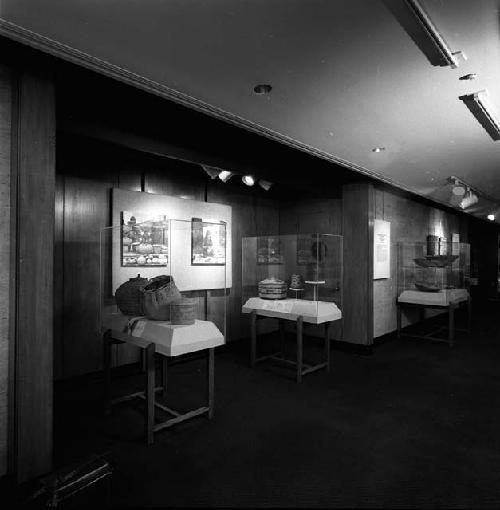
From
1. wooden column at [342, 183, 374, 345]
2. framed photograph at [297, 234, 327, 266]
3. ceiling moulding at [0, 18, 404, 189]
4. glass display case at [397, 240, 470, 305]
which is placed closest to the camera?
ceiling moulding at [0, 18, 404, 189]

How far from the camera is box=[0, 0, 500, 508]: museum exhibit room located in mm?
1944

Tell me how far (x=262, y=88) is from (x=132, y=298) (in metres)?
1.85

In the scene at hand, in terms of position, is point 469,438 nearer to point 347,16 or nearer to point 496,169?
point 347,16

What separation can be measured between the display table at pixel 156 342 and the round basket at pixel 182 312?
0.05 metres

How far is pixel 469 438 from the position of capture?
8.86 feet

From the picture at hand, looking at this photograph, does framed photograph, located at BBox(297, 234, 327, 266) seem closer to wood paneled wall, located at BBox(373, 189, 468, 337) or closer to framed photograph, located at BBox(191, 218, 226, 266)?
framed photograph, located at BBox(191, 218, 226, 266)

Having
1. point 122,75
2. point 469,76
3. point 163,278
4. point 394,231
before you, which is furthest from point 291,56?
point 394,231

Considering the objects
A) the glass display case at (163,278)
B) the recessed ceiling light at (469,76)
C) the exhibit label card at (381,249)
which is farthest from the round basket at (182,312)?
the exhibit label card at (381,249)

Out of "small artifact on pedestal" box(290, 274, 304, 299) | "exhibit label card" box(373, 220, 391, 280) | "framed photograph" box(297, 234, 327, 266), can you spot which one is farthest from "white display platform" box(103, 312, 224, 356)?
"exhibit label card" box(373, 220, 391, 280)

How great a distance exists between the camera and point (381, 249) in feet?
17.9

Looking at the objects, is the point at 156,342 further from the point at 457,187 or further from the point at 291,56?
the point at 457,187

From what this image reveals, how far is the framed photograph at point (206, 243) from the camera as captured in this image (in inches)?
164

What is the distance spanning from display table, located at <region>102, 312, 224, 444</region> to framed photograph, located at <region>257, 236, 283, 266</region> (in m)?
2.29

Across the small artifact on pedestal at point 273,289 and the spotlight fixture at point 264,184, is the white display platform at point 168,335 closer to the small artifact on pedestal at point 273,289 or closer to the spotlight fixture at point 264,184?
the small artifact on pedestal at point 273,289
